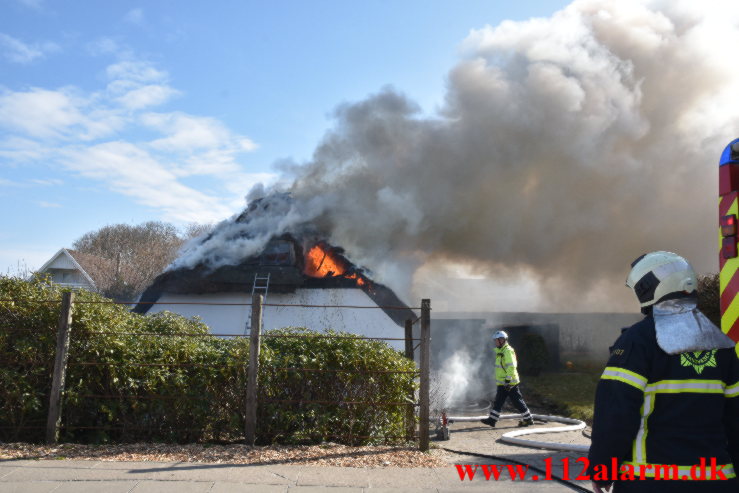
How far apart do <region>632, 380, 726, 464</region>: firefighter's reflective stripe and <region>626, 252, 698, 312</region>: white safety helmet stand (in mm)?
344

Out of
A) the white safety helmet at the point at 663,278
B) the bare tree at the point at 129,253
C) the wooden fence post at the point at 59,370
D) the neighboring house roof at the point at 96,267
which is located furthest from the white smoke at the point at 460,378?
the neighboring house roof at the point at 96,267

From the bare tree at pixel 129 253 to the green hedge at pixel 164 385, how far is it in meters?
18.1

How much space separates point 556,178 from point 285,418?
11108 millimetres

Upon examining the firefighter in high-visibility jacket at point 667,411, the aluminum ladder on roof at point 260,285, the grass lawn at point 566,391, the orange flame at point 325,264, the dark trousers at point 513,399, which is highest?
the orange flame at point 325,264

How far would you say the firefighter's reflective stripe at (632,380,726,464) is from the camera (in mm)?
2154

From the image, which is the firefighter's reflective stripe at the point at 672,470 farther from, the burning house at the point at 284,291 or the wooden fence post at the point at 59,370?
the burning house at the point at 284,291

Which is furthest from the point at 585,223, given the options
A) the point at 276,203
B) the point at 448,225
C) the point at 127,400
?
the point at 127,400

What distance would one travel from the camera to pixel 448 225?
Answer: 572 inches

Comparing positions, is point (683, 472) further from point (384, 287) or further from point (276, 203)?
point (276, 203)

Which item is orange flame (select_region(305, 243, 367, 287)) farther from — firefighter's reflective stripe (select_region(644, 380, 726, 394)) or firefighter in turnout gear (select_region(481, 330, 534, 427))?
firefighter's reflective stripe (select_region(644, 380, 726, 394))

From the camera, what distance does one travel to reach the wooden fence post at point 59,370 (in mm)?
5441

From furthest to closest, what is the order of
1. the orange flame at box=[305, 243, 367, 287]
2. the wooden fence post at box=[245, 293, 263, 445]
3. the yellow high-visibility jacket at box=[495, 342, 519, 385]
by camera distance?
the orange flame at box=[305, 243, 367, 287]
the yellow high-visibility jacket at box=[495, 342, 519, 385]
the wooden fence post at box=[245, 293, 263, 445]

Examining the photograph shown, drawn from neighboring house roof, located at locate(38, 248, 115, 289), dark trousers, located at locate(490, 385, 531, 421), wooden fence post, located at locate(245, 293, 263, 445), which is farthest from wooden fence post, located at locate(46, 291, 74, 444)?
neighboring house roof, located at locate(38, 248, 115, 289)

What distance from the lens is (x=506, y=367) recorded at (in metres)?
8.97
